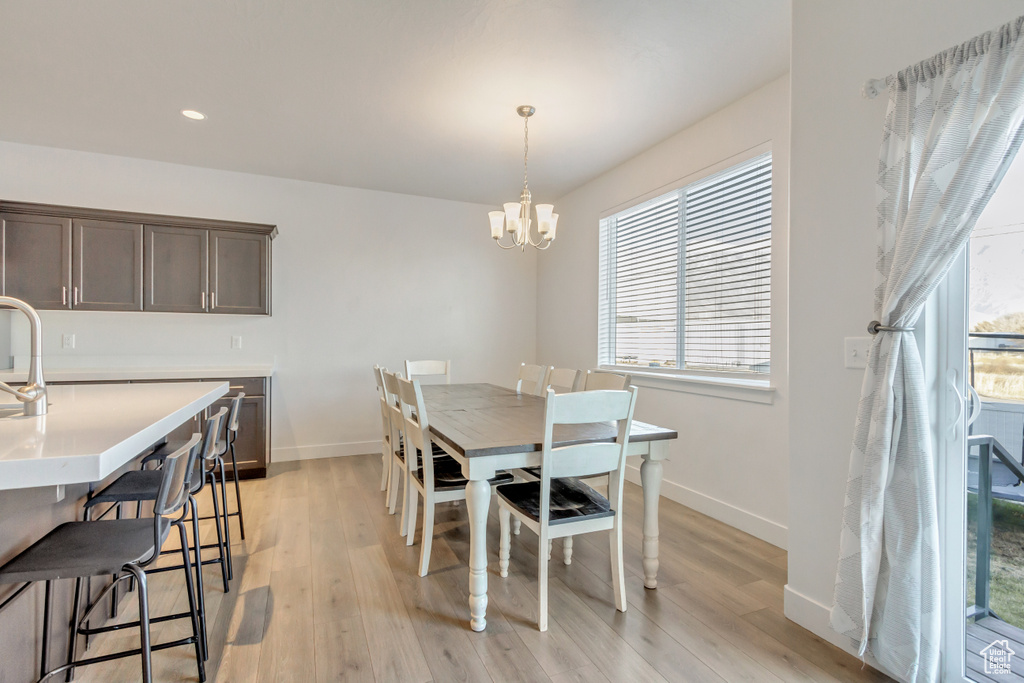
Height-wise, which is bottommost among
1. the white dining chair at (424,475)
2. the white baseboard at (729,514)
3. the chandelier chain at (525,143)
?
the white baseboard at (729,514)

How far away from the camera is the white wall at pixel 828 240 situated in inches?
66.5

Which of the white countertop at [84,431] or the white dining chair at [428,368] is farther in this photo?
the white dining chair at [428,368]

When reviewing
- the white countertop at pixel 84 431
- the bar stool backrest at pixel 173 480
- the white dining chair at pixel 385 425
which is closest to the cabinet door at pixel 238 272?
the white dining chair at pixel 385 425

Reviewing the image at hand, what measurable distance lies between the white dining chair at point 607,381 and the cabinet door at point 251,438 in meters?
2.71

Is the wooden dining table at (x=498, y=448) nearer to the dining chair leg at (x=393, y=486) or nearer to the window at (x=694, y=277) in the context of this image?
the dining chair leg at (x=393, y=486)

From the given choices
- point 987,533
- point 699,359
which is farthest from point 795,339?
point 699,359

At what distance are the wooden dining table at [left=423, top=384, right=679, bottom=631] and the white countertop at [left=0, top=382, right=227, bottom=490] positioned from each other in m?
0.99

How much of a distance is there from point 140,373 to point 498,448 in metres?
3.26

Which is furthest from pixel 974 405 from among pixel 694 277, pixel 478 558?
pixel 694 277

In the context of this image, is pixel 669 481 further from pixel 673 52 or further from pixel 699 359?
pixel 673 52

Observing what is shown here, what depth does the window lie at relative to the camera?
2957 millimetres

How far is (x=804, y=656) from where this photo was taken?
174cm

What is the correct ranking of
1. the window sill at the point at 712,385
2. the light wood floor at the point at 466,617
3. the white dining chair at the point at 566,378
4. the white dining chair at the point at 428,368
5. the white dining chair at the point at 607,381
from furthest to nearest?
the white dining chair at the point at 428,368 → the white dining chair at the point at 566,378 → the window sill at the point at 712,385 → the white dining chair at the point at 607,381 → the light wood floor at the point at 466,617

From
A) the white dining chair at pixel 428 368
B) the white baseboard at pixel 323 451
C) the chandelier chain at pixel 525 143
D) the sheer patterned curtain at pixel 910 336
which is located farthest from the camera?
the white baseboard at pixel 323 451
